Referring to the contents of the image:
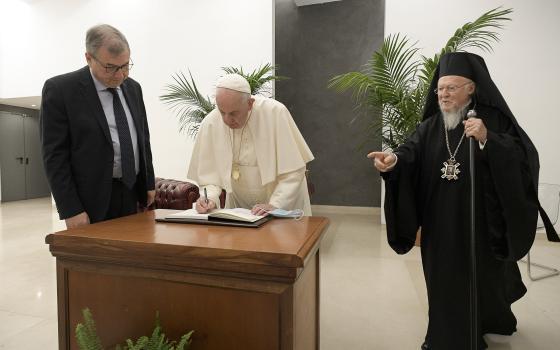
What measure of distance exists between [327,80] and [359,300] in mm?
5490

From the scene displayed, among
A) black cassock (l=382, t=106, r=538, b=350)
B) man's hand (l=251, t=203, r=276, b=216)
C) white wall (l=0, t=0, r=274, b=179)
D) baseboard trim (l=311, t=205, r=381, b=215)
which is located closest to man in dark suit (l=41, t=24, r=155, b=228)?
man's hand (l=251, t=203, r=276, b=216)

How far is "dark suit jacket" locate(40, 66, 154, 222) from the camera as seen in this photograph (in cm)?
189

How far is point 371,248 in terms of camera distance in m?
4.79

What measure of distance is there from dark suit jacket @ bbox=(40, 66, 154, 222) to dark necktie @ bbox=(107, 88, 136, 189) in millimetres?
78

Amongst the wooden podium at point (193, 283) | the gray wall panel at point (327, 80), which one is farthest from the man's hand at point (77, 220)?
the gray wall panel at point (327, 80)

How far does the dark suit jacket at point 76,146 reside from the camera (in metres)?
1.89

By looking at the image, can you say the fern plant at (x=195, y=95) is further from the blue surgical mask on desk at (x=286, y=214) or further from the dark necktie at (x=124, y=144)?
the blue surgical mask on desk at (x=286, y=214)

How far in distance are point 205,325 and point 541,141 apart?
5.83 metres

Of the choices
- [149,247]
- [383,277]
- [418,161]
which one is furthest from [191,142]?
[149,247]

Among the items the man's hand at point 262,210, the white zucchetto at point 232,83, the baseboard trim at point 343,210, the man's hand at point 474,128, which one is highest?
the white zucchetto at point 232,83

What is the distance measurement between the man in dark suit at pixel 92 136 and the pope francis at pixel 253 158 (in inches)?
19.1

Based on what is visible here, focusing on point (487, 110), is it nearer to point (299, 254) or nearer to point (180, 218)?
point (299, 254)

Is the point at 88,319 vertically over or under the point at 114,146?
under

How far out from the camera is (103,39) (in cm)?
184
